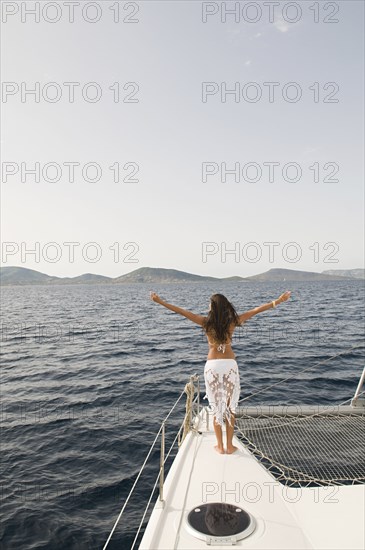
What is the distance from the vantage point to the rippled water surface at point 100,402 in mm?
8414

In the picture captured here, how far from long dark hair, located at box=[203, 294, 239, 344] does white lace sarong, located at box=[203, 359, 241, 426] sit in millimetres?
355

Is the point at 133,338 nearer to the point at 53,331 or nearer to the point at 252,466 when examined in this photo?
the point at 53,331

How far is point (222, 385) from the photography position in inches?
207

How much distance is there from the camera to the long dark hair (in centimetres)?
495

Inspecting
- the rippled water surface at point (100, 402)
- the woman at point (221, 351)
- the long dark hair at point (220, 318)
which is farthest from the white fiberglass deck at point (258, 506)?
the rippled water surface at point (100, 402)

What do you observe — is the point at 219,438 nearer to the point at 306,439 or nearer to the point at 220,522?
the point at 220,522

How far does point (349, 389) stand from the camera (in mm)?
17438

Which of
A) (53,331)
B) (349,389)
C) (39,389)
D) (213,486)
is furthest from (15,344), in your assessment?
(213,486)

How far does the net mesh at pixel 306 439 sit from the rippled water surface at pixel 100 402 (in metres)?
1.98

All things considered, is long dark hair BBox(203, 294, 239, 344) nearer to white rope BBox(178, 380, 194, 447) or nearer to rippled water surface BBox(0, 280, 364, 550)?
white rope BBox(178, 380, 194, 447)

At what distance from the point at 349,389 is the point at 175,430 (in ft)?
30.2

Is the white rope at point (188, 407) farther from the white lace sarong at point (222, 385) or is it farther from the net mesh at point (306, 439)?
the net mesh at point (306, 439)

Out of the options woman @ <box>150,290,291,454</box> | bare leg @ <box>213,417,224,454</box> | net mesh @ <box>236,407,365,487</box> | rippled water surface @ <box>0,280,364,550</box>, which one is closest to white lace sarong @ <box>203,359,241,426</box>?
woman @ <box>150,290,291,454</box>

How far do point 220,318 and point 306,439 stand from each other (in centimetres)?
489
